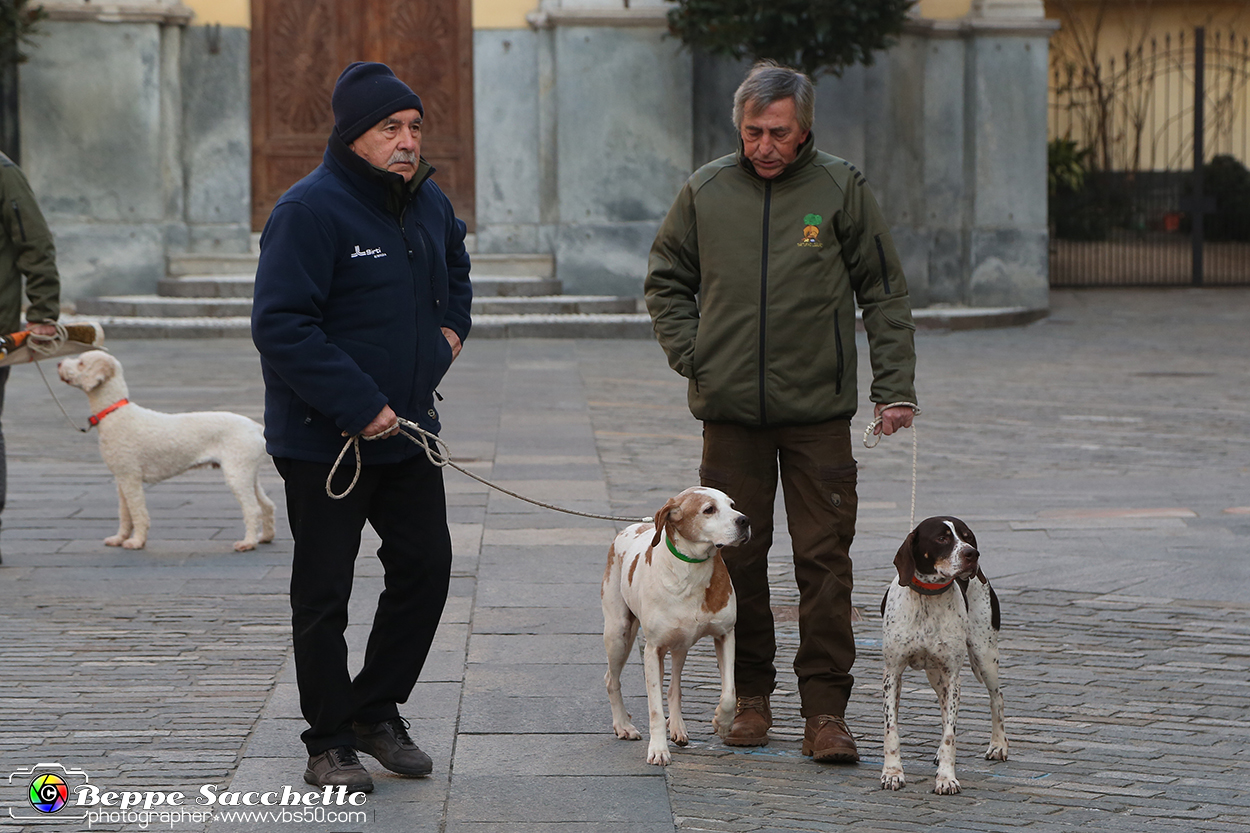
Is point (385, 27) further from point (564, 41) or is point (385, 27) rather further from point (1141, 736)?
point (1141, 736)

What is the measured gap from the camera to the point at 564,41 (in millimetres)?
20125

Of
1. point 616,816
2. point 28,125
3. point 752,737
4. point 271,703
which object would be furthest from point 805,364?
point 28,125

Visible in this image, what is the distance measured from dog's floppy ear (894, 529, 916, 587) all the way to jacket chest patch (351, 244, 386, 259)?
1686mm

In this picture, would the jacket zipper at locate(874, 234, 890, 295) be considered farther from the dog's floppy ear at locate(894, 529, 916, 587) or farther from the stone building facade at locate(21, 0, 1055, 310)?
the stone building facade at locate(21, 0, 1055, 310)

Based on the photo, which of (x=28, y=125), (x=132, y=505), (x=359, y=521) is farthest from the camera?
(x=28, y=125)

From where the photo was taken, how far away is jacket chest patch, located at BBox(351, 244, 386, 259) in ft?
14.6

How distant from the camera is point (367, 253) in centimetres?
445

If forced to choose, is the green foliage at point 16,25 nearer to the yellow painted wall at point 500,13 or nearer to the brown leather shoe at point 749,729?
the yellow painted wall at point 500,13

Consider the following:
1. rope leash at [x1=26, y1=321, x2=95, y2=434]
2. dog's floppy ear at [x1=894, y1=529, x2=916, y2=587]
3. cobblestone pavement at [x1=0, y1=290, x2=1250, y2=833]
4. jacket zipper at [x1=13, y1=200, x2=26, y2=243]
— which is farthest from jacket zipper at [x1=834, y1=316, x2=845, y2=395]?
jacket zipper at [x1=13, y1=200, x2=26, y2=243]

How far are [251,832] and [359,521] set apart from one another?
0.91m

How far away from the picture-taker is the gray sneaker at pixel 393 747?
4531mm

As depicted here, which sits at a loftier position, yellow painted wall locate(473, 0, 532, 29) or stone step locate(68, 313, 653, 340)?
yellow painted wall locate(473, 0, 532, 29)

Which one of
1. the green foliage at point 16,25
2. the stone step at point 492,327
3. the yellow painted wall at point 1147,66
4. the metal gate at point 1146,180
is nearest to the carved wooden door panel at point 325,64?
the stone step at point 492,327

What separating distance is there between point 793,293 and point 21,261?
438cm
